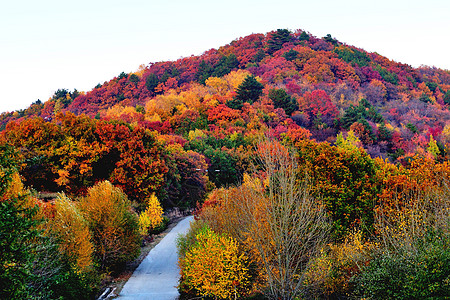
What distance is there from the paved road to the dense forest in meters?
1.52

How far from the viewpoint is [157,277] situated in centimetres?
2244

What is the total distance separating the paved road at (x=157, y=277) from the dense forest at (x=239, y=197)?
152cm

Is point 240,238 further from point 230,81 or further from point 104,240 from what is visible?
point 230,81

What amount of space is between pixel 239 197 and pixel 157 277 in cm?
921

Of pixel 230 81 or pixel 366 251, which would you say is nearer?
pixel 366 251

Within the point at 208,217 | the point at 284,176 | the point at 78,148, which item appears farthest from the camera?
the point at 78,148

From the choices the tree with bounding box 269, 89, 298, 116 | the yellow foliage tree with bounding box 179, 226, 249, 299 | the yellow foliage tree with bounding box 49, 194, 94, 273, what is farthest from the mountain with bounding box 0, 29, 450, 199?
the yellow foliage tree with bounding box 179, 226, 249, 299

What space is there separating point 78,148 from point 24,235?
2277 centimetres

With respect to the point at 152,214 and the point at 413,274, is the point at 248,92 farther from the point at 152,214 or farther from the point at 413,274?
the point at 413,274

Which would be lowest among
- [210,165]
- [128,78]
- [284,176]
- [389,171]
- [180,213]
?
[180,213]

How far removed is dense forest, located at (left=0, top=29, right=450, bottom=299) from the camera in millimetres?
11953

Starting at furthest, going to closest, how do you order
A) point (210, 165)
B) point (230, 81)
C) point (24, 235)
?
point (230, 81) < point (210, 165) < point (24, 235)

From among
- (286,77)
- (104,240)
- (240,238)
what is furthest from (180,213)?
(286,77)

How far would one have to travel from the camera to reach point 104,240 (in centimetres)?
2203
